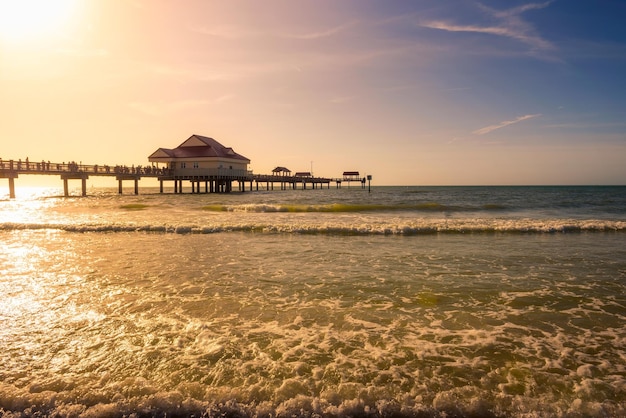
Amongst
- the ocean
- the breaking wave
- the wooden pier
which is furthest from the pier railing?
the ocean

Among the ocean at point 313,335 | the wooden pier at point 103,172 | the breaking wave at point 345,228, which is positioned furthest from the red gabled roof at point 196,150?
the ocean at point 313,335

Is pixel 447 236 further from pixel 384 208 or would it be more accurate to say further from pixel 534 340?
pixel 384 208

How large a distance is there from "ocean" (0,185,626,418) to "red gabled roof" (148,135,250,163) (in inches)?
1792

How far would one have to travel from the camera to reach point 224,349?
487 cm

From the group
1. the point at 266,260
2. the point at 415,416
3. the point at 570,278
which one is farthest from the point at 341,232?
the point at 415,416

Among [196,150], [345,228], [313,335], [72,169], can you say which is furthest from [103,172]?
[313,335]

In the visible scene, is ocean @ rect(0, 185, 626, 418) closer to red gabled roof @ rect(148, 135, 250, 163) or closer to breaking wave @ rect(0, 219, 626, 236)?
breaking wave @ rect(0, 219, 626, 236)

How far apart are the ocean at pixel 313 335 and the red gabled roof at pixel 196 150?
149 feet

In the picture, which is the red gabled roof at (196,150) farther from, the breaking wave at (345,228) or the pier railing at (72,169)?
the breaking wave at (345,228)

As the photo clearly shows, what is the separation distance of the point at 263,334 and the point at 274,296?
1.78m

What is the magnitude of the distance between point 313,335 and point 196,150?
55.4 meters

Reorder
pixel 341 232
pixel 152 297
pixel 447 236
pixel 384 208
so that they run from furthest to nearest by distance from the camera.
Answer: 1. pixel 384 208
2. pixel 341 232
3. pixel 447 236
4. pixel 152 297

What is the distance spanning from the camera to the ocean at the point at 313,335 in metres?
3.72

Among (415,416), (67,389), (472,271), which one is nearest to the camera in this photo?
(415,416)
